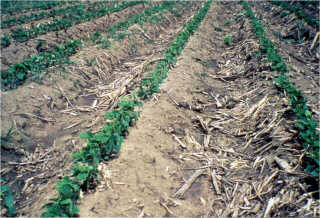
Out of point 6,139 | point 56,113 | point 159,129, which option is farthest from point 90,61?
point 159,129

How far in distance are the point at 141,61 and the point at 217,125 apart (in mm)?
4035

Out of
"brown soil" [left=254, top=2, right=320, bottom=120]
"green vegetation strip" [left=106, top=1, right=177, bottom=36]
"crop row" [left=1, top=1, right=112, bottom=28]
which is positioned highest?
"brown soil" [left=254, top=2, right=320, bottom=120]

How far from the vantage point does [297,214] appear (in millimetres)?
3312

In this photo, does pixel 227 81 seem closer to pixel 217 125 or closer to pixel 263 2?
pixel 217 125

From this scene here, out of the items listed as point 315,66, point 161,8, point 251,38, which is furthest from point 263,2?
point 315,66

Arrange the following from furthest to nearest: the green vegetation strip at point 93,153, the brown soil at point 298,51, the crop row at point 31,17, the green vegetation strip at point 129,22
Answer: the crop row at point 31,17 → the green vegetation strip at point 129,22 → the brown soil at point 298,51 → the green vegetation strip at point 93,153

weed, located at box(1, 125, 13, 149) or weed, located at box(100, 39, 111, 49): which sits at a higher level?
weed, located at box(100, 39, 111, 49)

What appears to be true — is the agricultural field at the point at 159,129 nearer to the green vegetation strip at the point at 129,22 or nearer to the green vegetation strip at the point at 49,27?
the green vegetation strip at the point at 49,27

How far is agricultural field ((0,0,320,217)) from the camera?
3803mm

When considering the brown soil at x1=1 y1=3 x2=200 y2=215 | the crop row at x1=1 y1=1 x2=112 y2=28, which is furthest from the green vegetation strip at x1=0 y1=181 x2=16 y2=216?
the crop row at x1=1 y1=1 x2=112 y2=28

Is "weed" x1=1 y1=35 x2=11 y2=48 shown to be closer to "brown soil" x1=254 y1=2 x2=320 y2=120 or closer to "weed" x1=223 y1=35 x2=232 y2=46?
"weed" x1=223 y1=35 x2=232 y2=46

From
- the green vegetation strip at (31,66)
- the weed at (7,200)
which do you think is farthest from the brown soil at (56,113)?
the green vegetation strip at (31,66)

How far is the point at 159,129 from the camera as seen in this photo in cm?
518

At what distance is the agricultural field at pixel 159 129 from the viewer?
12.5 feet
